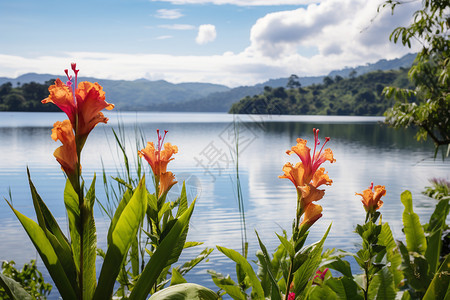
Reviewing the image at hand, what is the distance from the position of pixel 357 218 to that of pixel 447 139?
2.29 metres

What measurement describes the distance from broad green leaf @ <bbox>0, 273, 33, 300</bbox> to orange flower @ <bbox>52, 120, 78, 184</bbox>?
284 mm

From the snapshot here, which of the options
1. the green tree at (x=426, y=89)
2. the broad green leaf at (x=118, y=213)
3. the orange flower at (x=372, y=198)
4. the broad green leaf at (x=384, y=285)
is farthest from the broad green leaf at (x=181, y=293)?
the green tree at (x=426, y=89)

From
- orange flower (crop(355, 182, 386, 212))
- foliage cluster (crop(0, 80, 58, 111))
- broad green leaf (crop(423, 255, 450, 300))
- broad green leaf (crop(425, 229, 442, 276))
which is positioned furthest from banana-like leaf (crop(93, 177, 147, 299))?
foliage cluster (crop(0, 80, 58, 111))

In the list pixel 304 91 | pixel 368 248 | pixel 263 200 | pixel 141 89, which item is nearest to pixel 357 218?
pixel 263 200

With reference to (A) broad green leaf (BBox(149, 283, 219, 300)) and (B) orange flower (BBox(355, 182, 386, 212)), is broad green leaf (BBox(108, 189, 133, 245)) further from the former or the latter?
(B) orange flower (BBox(355, 182, 386, 212))

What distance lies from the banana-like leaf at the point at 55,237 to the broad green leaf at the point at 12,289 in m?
0.10

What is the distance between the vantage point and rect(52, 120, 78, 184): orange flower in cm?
87

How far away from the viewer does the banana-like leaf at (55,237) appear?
36.1 inches

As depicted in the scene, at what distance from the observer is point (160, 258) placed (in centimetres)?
93

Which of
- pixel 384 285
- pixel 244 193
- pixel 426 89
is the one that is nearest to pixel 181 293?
pixel 384 285

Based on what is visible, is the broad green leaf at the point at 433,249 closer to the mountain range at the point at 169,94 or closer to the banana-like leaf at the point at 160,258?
the banana-like leaf at the point at 160,258

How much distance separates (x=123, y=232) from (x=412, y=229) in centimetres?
164

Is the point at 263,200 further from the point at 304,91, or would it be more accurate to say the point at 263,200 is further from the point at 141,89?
the point at 141,89

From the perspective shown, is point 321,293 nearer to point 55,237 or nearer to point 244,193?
point 55,237
